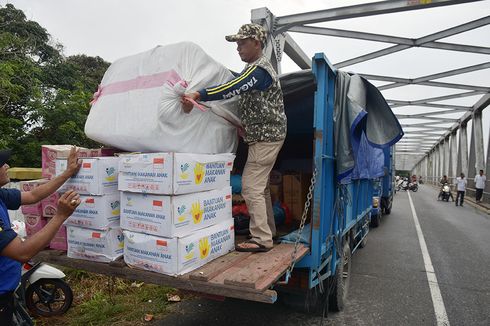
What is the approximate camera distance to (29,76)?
29.2 ft

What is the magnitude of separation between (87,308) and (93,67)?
1574 centimetres

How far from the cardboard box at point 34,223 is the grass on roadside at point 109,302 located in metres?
1.18

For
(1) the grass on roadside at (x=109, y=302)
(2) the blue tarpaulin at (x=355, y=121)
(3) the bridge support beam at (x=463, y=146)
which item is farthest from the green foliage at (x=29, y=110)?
(3) the bridge support beam at (x=463, y=146)

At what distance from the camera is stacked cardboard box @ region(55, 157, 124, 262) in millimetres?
2852

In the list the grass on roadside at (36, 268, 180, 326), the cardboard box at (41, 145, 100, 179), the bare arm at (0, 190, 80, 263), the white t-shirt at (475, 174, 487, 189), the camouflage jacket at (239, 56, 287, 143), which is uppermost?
the camouflage jacket at (239, 56, 287, 143)

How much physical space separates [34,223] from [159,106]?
1687 millimetres

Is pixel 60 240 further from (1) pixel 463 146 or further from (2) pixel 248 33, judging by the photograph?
(1) pixel 463 146

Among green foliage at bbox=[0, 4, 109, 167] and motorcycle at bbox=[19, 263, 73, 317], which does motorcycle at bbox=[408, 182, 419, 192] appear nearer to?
green foliage at bbox=[0, 4, 109, 167]

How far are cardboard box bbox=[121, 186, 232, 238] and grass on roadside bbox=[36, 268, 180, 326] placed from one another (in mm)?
1706

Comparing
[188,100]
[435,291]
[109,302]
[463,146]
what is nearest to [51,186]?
[188,100]

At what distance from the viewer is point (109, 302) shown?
425 cm

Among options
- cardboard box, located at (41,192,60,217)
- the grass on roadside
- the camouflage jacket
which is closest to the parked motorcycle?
the grass on roadside

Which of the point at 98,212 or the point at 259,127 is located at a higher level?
the point at 259,127

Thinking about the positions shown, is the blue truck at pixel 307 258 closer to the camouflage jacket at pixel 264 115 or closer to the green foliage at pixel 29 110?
the camouflage jacket at pixel 264 115
